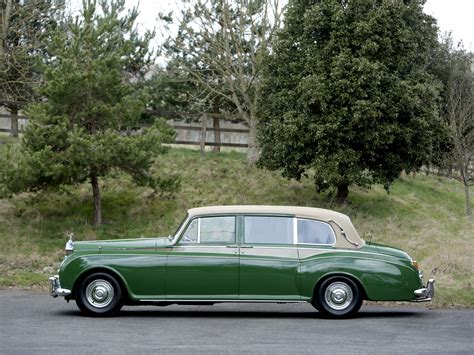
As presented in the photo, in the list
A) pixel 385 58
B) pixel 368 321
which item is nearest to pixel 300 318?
pixel 368 321

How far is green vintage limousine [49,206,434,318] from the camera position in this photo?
12859 millimetres

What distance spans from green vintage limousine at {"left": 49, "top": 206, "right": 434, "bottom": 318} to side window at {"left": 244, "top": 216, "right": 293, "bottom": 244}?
0.14 meters


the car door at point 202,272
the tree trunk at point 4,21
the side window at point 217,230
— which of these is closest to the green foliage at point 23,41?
the tree trunk at point 4,21

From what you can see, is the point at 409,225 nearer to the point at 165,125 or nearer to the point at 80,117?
the point at 165,125

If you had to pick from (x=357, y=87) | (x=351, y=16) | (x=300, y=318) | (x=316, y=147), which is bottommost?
(x=300, y=318)

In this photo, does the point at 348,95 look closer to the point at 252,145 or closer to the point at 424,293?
the point at 252,145

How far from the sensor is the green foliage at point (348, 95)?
27.5m

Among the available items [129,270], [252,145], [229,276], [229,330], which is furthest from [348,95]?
[229,330]

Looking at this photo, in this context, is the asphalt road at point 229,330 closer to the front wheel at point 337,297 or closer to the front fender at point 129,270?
the front wheel at point 337,297

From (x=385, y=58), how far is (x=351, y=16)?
1.81m

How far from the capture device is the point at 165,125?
Answer: 26844 mm

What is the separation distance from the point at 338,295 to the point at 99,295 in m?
3.63

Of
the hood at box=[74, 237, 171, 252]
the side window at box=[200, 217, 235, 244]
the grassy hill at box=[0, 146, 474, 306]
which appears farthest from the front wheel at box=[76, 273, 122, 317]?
the grassy hill at box=[0, 146, 474, 306]

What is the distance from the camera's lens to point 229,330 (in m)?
11.5
